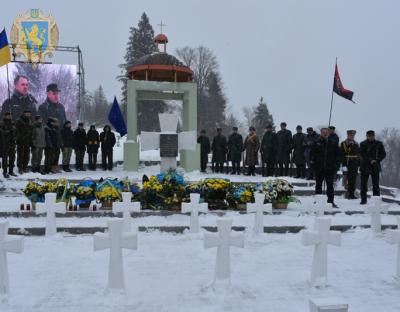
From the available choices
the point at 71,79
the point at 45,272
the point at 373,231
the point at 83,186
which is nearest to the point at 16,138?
the point at 83,186

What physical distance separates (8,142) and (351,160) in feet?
29.5

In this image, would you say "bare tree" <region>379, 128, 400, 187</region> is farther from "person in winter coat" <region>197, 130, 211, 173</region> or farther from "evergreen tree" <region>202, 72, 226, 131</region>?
"person in winter coat" <region>197, 130, 211, 173</region>

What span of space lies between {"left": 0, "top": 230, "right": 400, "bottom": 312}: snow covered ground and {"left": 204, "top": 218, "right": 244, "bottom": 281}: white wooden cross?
0.14 metres

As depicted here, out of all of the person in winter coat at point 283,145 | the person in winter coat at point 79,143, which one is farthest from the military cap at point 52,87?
the person in winter coat at point 283,145

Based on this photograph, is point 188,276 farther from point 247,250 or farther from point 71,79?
point 71,79

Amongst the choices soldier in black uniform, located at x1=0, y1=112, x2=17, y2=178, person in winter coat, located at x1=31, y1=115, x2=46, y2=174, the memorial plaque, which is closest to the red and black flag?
the memorial plaque

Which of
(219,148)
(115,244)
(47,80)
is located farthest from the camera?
(47,80)

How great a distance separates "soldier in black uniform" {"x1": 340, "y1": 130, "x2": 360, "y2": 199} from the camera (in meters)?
10.5

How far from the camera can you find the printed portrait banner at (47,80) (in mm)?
23070

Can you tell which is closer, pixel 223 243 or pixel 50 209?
pixel 223 243

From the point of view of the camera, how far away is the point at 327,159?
920 centimetres

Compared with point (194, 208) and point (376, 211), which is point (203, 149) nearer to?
point (194, 208)

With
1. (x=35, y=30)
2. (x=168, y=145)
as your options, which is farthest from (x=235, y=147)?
(x=35, y=30)

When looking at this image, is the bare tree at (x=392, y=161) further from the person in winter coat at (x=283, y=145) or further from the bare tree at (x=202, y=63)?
the person in winter coat at (x=283, y=145)
